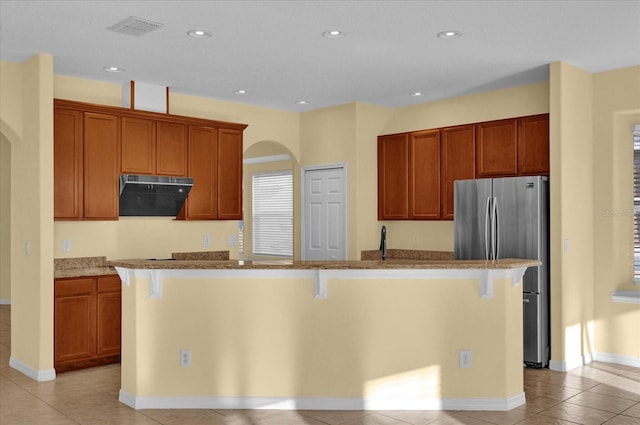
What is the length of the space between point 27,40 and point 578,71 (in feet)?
16.4

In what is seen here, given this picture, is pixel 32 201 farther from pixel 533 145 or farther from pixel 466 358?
pixel 533 145

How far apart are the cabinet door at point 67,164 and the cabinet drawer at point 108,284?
25.5 inches

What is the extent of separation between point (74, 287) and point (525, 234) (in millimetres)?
4316

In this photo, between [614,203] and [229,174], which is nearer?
[614,203]

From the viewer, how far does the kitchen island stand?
168 inches

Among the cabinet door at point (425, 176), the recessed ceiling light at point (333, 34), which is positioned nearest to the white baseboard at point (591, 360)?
the cabinet door at point (425, 176)

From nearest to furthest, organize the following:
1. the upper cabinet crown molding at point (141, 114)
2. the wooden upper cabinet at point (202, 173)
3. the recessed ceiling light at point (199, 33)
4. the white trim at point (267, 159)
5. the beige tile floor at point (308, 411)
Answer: the beige tile floor at point (308, 411)
the recessed ceiling light at point (199, 33)
the upper cabinet crown molding at point (141, 114)
the wooden upper cabinet at point (202, 173)
the white trim at point (267, 159)

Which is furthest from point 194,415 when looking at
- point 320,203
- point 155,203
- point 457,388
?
point 320,203

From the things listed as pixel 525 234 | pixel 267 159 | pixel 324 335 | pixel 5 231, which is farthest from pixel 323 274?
pixel 5 231

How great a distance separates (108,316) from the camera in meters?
5.75

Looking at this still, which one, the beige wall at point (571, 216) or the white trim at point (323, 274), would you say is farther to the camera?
the beige wall at point (571, 216)

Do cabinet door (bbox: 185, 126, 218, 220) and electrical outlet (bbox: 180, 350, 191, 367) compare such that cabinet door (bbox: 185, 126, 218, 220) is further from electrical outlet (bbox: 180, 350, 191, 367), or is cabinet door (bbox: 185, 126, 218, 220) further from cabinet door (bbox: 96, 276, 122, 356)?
electrical outlet (bbox: 180, 350, 191, 367)

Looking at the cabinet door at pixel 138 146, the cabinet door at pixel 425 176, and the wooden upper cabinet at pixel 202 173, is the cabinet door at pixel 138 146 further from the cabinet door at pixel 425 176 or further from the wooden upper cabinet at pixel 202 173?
the cabinet door at pixel 425 176

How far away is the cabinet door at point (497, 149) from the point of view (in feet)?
20.6
